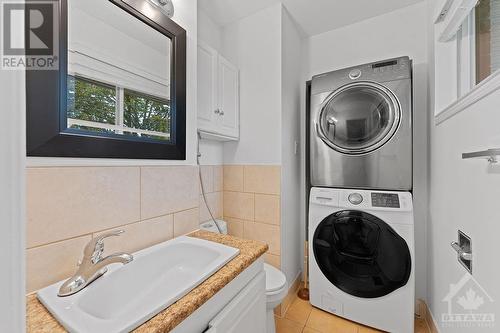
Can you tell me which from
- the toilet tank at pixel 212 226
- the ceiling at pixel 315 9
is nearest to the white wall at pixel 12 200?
the toilet tank at pixel 212 226

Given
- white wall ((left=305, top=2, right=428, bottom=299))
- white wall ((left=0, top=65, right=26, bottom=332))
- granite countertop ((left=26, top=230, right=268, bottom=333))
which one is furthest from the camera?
white wall ((left=305, top=2, right=428, bottom=299))

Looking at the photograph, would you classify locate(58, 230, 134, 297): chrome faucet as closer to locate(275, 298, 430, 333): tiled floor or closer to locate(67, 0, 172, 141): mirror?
locate(67, 0, 172, 141): mirror

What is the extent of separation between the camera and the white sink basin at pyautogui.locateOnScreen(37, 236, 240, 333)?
1.82 feet

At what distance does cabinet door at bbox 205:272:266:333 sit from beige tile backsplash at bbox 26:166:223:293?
1.64ft

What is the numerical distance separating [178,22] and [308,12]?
1201 millimetres

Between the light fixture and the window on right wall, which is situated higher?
the light fixture

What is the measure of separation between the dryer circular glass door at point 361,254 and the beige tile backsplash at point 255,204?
1.10ft

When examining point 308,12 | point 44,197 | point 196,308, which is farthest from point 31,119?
point 308,12

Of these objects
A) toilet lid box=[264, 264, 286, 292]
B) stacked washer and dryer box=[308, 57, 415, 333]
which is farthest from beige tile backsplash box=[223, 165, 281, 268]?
stacked washer and dryer box=[308, 57, 415, 333]

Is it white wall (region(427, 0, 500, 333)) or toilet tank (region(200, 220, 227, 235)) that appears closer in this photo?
white wall (region(427, 0, 500, 333))

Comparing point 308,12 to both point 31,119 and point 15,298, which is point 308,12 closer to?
point 31,119

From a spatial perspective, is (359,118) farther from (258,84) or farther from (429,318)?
(429,318)

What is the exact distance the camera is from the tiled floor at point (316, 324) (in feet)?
4.99

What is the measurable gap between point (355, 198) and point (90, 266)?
1535 millimetres
